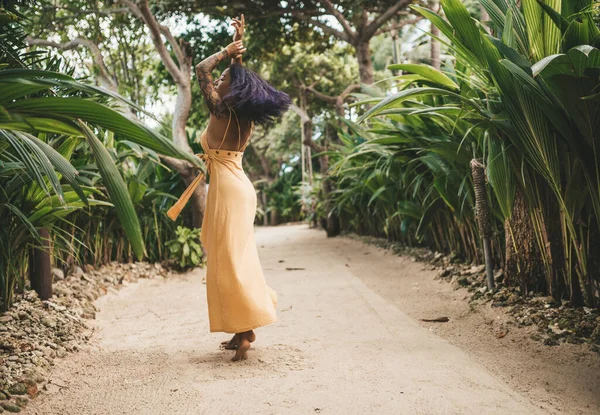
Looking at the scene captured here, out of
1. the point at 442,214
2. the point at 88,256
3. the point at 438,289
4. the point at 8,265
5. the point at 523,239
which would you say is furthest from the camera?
the point at 442,214

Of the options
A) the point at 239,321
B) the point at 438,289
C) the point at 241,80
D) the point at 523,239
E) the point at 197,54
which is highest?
the point at 197,54

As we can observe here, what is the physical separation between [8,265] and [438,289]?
243 centimetres

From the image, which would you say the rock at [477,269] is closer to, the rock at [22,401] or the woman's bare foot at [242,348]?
the woman's bare foot at [242,348]

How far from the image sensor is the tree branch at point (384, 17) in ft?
18.7

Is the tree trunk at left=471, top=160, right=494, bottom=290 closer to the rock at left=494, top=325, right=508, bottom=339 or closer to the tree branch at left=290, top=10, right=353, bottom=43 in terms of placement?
the rock at left=494, top=325, right=508, bottom=339

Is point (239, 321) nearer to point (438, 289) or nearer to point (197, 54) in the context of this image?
point (438, 289)

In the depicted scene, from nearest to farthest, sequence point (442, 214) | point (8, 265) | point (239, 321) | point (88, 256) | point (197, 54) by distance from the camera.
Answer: point (239, 321), point (8, 265), point (88, 256), point (442, 214), point (197, 54)

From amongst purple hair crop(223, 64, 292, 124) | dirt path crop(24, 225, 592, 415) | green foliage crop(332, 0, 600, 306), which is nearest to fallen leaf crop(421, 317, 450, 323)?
dirt path crop(24, 225, 592, 415)

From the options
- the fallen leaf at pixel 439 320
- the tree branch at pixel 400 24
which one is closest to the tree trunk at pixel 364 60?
the tree branch at pixel 400 24

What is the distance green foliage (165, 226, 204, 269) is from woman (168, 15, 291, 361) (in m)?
2.33

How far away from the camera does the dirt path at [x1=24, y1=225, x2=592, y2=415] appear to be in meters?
1.52

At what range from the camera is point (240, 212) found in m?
2.07

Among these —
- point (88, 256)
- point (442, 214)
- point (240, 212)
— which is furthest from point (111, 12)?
point (240, 212)

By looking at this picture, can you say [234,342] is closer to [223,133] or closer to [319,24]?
[223,133]
